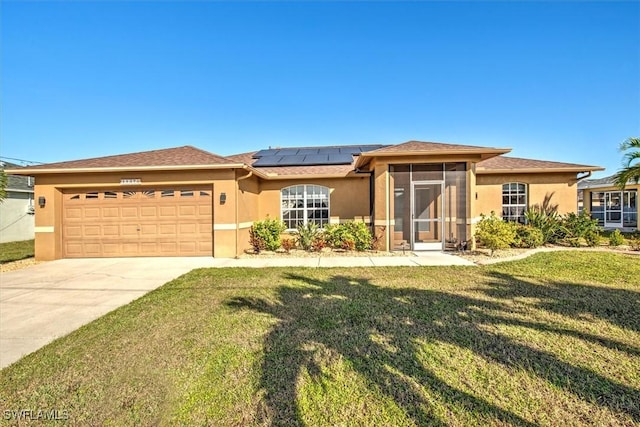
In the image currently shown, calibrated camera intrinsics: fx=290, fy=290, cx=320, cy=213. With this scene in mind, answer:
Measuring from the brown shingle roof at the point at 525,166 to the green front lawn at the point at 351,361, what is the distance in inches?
322

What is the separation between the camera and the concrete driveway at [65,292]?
4.39 metres

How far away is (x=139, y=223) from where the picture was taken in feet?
35.6

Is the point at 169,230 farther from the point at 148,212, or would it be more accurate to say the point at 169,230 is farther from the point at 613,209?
the point at 613,209

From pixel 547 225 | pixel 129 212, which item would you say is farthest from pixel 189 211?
pixel 547 225

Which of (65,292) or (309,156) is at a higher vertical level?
(309,156)

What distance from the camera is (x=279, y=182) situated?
13289mm

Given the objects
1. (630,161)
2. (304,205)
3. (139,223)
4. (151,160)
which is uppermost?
(151,160)

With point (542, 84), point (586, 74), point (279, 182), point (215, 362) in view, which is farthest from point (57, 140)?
point (586, 74)

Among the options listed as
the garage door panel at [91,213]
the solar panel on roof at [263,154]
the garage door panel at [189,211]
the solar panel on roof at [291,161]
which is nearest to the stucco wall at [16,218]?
the garage door panel at [91,213]

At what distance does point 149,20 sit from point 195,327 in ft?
38.3

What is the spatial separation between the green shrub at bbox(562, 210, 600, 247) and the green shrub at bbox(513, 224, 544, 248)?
4.48ft

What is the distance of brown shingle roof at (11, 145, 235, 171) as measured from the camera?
1066cm

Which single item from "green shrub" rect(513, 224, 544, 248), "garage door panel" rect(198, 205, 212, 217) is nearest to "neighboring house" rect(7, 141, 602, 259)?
"garage door panel" rect(198, 205, 212, 217)

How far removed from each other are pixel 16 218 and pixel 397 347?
24.5 metres
